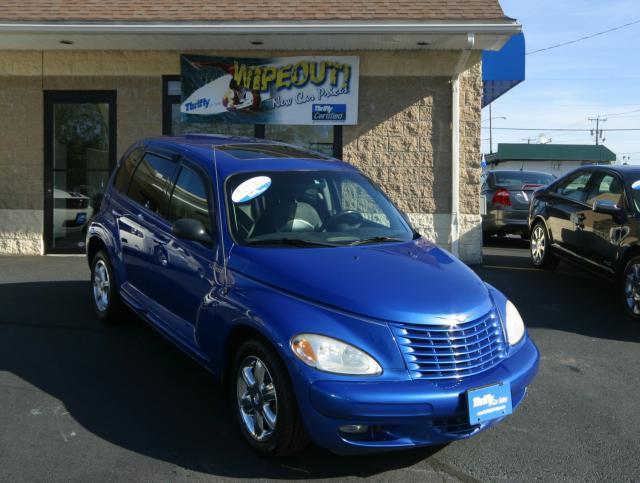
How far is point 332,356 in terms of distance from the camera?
315 centimetres

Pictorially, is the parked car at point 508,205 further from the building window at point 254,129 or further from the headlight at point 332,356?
the headlight at point 332,356

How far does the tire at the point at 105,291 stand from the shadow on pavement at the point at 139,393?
12cm

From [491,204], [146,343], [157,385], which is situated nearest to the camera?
[157,385]

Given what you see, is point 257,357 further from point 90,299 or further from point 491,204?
point 491,204

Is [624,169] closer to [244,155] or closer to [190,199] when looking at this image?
[244,155]

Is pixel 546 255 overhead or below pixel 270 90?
below

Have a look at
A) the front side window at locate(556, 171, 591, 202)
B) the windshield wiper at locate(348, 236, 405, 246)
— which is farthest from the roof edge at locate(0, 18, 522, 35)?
the windshield wiper at locate(348, 236, 405, 246)

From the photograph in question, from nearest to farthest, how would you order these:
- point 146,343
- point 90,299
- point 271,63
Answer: point 146,343 → point 90,299 → point 271,63

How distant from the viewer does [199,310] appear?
404cm

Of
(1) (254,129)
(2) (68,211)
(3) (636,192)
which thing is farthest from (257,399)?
(2) (68,211)

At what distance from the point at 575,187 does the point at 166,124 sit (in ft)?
20.1

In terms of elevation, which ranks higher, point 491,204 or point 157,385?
point 491,204

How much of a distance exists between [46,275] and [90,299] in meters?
1.66

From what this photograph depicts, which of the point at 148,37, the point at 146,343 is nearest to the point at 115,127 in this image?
the point at 148,37
